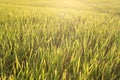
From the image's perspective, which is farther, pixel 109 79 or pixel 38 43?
pixel 38 43

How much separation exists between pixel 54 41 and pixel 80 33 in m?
0.35

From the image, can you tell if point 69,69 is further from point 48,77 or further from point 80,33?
point 80,33

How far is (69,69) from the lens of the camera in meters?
1.11

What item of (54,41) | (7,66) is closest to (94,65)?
(7,66)

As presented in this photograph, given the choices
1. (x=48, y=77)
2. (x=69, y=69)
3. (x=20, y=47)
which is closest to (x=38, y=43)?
(x=20, y=47)

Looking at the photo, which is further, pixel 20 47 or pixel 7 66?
pixel 20 47

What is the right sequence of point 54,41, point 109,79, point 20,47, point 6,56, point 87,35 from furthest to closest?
point 87,35 → point 54,41 → point 20,47 → point 6,56 → point 109,79

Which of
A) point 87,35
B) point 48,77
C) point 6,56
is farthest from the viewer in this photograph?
point 87,35

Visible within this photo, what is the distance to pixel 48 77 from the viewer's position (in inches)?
38.1

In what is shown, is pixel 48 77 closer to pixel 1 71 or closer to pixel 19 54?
pixel 1 71

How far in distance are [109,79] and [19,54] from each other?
0.55m

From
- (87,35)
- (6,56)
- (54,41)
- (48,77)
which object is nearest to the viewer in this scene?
(48,77)

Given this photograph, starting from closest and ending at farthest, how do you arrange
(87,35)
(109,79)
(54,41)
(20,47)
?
(109,79) → (20,47) → (54,41) → (87,35)

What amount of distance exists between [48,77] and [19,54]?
0.40 metres
